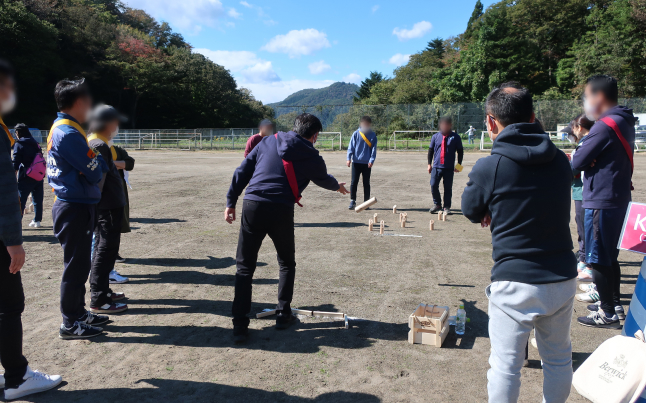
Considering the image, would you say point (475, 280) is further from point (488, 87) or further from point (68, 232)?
point (488, 87)

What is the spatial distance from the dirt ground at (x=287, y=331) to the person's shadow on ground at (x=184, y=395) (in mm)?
12

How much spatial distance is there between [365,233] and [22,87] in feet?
156

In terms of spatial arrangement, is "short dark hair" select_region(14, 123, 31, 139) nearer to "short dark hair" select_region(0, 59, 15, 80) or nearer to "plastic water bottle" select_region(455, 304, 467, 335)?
"short dark hair" select_region(0, 59, 15, 80)

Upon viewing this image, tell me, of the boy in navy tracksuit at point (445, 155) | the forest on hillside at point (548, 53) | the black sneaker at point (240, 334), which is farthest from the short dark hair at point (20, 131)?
the forest on hillside at point (548, 53)

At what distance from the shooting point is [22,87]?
42.1 meters

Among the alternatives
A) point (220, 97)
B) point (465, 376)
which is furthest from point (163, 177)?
point (220, 97)

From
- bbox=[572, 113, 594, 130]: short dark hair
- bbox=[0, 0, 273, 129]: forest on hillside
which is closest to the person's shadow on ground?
bbox=[572, 113, 594, 130]: short dark hair

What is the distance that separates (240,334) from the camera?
12.6ft

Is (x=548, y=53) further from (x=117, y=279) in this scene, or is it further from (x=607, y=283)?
(x=117, y=279)

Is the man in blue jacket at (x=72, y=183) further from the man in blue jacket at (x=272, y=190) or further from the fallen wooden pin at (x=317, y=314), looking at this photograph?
the fallen wooden pin at (x=317, y=314)

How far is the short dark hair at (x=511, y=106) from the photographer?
2.34 meters

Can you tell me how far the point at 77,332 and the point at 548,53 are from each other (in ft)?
210

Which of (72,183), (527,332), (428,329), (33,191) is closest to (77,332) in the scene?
(72,183)

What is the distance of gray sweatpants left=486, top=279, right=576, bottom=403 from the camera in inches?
87.9
